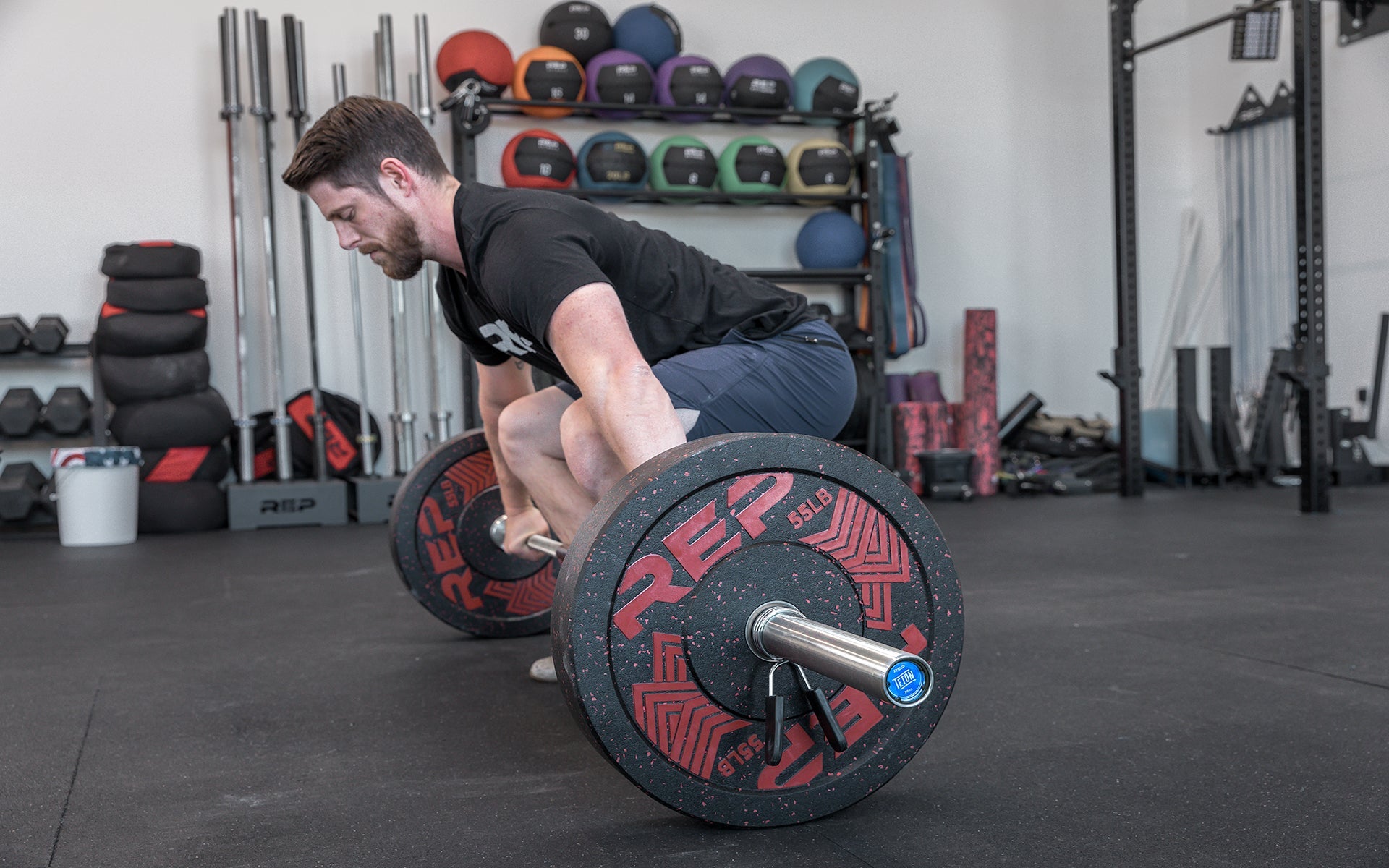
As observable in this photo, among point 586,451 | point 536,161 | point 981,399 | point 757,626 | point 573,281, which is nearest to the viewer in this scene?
point 757,626

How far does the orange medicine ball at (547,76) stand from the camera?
4.92m

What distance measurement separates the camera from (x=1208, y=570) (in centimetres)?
296

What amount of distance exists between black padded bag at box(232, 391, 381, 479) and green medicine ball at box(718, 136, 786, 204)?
1898mm

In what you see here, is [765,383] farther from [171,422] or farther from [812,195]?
[812,195]

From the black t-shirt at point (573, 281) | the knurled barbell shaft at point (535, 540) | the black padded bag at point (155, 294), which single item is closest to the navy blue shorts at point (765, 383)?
the black t-shirt at point (573, 281)

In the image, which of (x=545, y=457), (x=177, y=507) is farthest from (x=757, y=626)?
(x=177, y=507)

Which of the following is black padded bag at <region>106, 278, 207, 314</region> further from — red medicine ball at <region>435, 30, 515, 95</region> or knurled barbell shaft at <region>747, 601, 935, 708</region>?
knurled barbell shaft at <region>747, 601, 935, 708</region>

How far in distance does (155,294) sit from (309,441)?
86cm

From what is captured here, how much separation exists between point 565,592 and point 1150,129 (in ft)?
20.6

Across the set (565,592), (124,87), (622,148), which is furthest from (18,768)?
(124,87)

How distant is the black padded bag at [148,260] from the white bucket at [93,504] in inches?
30.7

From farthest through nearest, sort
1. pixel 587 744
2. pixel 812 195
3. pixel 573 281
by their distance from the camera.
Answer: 1. pixel 812 195
2. pixel 587 744
3. pixel 573 281

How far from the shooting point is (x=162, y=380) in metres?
4.52

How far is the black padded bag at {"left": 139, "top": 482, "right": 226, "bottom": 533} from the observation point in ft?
Answer: 14.6
